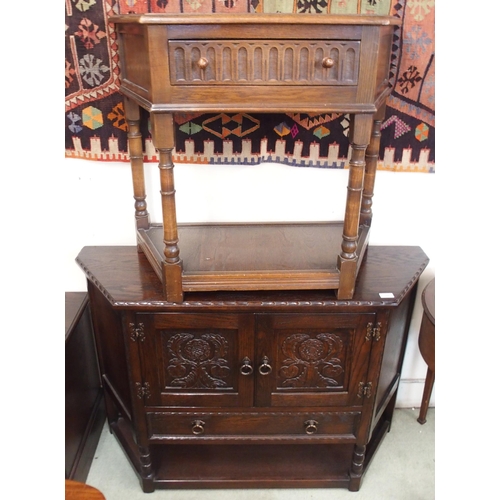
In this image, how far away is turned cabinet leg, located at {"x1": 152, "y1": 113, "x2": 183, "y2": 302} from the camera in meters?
1.14

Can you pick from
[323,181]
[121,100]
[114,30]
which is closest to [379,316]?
[323,181]

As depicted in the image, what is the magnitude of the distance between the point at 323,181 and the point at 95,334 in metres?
1.07

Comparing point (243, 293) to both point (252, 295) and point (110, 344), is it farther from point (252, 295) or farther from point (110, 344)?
point (110, 344)

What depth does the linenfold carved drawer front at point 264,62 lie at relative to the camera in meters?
1.06

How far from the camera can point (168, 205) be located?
1245 millimetres

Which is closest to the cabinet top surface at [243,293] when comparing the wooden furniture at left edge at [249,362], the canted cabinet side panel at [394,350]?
the wooden furniture at left edge at [249,362]

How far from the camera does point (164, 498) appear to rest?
5.58 ft

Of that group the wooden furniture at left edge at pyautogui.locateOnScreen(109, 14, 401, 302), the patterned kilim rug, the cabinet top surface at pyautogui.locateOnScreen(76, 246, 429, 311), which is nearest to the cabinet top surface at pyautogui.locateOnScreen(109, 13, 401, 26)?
the wooden furniture at left edge at pyautogui.locateOnScreen(109, 14, 401, 302)

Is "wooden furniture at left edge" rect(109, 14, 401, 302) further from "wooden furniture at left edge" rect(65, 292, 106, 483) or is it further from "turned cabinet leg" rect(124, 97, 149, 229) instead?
"wooden furniture at left edge" rect(65, 292, 106, 483)

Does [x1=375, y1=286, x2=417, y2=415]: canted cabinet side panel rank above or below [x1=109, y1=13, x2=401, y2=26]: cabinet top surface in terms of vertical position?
below

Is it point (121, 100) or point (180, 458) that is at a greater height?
point (121, 100)

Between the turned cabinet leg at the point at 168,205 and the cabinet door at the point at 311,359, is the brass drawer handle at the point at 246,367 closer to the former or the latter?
the cabinet door at the point at 311,359
